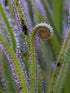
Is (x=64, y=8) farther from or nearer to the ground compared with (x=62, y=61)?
farther from the ground

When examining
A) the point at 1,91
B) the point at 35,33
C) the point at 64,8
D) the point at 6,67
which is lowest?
the point at 1,91

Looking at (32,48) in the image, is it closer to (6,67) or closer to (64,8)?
(6,67)

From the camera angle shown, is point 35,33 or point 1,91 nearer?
point 35,33

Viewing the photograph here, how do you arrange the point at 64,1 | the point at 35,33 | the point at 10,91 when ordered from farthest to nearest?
the point at 64,1 < the point at 10,91 < the point at 35,33

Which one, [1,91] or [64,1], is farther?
[64,1]

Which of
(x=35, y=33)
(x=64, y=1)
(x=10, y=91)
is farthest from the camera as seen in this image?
(x=64, y=1)

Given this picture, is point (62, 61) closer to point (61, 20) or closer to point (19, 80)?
point (19, 80)

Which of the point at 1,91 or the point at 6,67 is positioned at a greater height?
the point at 6,67

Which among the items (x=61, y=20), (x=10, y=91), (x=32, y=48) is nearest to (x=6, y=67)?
(x=10, y=91)

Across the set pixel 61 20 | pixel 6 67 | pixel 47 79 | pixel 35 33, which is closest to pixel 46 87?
pixel 47 79
